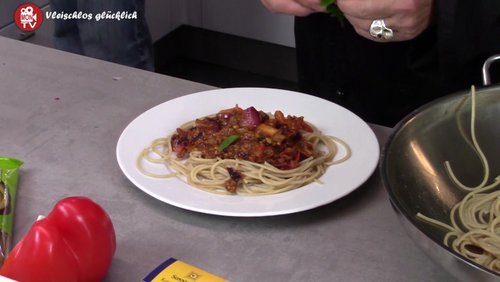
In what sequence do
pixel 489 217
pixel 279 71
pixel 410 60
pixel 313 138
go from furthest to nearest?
pixel 279 71, pixel 410 60, pixel 313 138, pixel 489 217

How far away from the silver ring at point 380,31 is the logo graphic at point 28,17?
153 centimetres

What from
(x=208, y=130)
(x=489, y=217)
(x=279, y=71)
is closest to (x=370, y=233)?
(x=489, y=217)

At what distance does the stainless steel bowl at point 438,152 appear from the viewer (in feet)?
2.59

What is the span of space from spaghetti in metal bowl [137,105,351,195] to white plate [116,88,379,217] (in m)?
0.02

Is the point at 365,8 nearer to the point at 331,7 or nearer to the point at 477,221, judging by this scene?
the point at 331,7

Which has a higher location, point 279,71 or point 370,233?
point 370,233

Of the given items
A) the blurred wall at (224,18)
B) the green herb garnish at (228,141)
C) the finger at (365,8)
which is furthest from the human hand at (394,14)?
the blurred wall at (224,18)

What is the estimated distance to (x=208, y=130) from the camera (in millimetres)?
1019

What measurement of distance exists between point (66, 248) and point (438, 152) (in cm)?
46

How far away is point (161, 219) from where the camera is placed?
→ 88 cm

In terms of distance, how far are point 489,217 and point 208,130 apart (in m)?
0.42

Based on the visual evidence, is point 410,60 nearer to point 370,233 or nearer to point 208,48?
point 370,233

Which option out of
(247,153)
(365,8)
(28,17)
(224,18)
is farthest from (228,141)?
(224,18)

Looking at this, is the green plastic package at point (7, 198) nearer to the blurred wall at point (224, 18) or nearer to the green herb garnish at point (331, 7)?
the green herb garnish at point (331, 7)
